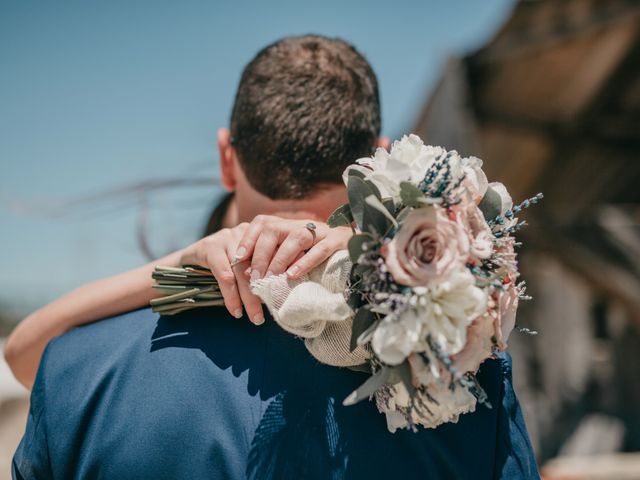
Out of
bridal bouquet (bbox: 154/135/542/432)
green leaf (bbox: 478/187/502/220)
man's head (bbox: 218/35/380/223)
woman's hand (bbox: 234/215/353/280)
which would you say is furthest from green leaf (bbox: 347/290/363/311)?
man's head (bbox: 218/35/380/223)

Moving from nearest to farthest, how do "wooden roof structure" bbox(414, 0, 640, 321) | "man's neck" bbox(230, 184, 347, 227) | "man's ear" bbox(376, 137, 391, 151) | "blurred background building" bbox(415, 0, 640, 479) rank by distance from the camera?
"man's neck" bbox(230, 184, 347, 227) → "man's ear" bbox(376, 137, 391, 151) → "wooden roof structure" bbox(414, 0, 640, 321) → "blurred background building" bbox(415, 0, 640, 479)

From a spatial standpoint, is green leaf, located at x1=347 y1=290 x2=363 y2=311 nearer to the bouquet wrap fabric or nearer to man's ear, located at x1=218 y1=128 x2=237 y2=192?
the bouquet wrap fabric

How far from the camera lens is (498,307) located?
1160 millimetres

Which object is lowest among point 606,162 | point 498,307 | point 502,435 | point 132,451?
point 606,162

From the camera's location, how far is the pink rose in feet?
3.42

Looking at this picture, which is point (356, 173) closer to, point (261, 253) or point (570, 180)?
point (261, 253)

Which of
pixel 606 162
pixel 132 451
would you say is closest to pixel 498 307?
pixel 132 451

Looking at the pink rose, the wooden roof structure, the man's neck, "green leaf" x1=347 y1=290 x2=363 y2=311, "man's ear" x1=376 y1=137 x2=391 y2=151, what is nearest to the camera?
the pink rose

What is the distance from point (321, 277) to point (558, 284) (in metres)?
7.36

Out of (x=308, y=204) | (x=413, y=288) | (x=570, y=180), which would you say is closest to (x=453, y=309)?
(x=413, y=288)

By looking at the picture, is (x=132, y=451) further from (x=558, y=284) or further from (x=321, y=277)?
(x=558, y=284)

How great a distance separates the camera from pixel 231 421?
126cm

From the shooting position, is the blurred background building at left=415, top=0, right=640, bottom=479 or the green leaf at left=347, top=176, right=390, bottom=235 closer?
the green leaf at left=347, top=176, right=390, bottom=235

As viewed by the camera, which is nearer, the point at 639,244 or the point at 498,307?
Result: the point at 498,307
